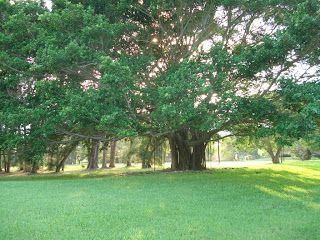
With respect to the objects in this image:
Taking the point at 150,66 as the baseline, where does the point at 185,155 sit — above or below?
below

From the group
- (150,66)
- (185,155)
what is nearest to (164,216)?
(150,66)

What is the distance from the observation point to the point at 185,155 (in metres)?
16.5

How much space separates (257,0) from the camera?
33.0 feet

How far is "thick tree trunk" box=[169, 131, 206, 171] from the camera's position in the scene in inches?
637

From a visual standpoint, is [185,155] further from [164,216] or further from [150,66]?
[164,216]

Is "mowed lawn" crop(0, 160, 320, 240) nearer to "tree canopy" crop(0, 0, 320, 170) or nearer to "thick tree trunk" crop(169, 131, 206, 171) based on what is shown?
"tree canopy" crop(0, 0, 320, 170)

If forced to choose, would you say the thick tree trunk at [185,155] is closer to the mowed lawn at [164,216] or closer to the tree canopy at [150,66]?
the tree canopy at [150,66]

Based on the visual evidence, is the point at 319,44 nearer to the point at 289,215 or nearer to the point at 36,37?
the point at 289,215

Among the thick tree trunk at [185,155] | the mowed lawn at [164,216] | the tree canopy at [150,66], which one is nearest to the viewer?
the mowed lawn at [164,216]

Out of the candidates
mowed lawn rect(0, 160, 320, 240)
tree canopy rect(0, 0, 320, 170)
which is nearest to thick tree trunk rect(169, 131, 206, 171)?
tree canopy rect(0, 0, 320, 170)

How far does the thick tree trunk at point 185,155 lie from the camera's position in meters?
16.2

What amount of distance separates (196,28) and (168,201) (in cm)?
919

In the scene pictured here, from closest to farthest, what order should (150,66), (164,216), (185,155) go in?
(164,216), (150,66), (185,155)

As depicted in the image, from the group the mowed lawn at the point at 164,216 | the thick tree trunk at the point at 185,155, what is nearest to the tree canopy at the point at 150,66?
the mowed lawn at the point at 164,216
